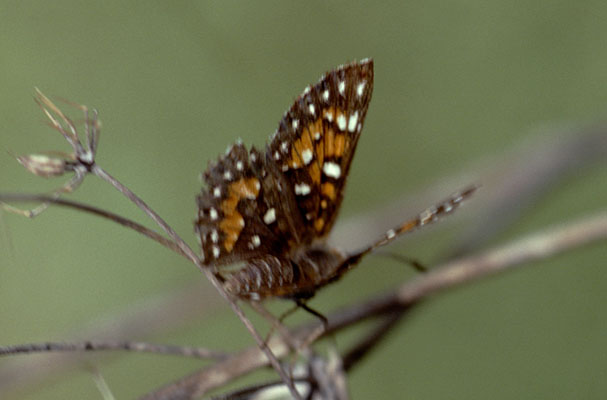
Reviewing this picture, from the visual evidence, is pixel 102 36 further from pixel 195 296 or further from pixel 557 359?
pixel 557 359

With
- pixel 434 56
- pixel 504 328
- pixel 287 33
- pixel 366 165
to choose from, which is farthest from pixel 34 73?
pixel 504 328

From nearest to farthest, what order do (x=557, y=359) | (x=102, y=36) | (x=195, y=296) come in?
1. (x=195, y=296)
2. (x=557, y=359)
3. (x=102, y=36)

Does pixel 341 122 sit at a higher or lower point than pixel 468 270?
higher

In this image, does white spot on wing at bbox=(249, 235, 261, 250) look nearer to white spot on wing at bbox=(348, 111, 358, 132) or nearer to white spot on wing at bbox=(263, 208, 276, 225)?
white spot on wing at bbox=(263, 208, 276, 225)

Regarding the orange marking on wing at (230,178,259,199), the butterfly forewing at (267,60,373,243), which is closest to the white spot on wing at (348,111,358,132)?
the butterfly forewing at (267,60,373,243)

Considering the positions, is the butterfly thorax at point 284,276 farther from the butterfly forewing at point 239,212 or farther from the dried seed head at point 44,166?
the dried seed head at point 44,166

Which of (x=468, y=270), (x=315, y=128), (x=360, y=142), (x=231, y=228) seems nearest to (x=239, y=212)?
(x=231, y=228)

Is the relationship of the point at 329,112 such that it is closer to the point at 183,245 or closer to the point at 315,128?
the point at 315,128
